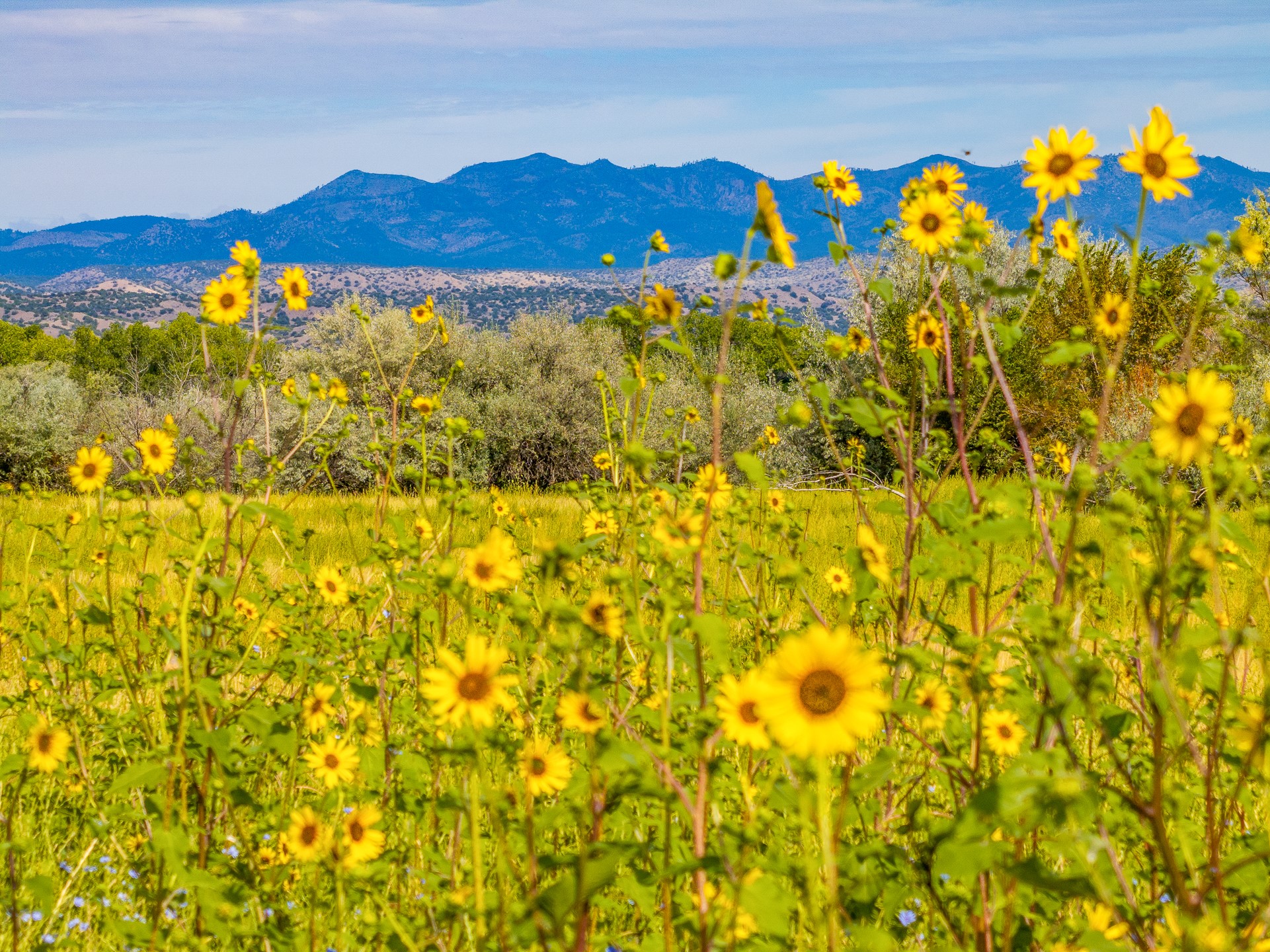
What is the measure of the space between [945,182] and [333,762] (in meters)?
2.00

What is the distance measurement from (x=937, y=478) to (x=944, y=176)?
0.76 meters

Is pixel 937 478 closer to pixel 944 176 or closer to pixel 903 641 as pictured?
pixel 903 641

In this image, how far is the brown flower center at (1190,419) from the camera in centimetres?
121

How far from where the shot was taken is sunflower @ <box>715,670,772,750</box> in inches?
40.2

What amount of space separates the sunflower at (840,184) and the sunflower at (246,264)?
147 cm

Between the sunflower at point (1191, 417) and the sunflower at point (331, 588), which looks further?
the sunflower at point (331, 588)

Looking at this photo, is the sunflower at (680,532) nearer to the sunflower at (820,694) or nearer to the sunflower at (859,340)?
the sunflower at (820,694)

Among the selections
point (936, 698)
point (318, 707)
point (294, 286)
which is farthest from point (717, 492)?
point (294, 286)

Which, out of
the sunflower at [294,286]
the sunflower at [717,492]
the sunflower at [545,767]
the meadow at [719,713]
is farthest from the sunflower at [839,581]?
the sunflower at [294,286]

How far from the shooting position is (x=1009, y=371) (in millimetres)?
12281

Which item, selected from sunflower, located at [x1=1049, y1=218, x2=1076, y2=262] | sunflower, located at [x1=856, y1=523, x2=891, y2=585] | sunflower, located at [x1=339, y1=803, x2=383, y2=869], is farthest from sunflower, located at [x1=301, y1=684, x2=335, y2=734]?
sunflower, located at [x1=1049, y1=218, x2=1076, y2=262]

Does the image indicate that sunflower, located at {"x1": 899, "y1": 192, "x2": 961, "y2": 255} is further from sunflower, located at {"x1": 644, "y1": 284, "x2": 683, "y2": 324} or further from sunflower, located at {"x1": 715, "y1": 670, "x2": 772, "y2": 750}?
sunflower, located at {"x1": 715, "y1": 670, "x2": 772, "y2": 750}

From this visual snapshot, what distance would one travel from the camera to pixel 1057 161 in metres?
1.78

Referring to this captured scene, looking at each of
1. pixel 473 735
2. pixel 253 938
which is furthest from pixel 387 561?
pixel 473 735
